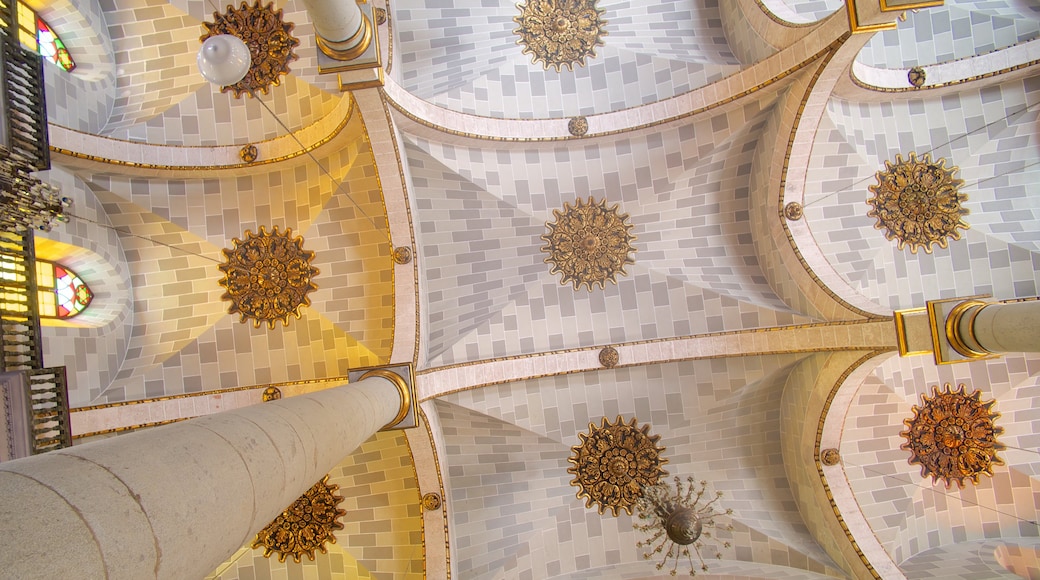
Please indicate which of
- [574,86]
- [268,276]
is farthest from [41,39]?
[574,86]

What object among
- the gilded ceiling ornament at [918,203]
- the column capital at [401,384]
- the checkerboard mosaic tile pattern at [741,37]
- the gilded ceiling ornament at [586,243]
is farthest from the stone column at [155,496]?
the gilded ceiling ornament at [918,203]

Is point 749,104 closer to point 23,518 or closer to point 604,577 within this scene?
point 604,577

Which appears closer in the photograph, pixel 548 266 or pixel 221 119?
pixel 221 119

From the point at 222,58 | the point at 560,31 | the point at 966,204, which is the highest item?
the point at 560,31

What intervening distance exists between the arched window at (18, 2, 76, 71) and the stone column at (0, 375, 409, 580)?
7.61 m

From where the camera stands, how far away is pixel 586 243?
955 centimetres

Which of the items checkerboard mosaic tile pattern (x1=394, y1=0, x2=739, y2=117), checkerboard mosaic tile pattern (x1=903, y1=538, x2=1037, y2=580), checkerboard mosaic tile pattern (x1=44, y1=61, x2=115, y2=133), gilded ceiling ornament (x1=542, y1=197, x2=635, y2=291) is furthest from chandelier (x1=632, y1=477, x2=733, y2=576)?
checkerboard mosaic tile pattern (x1=44, y1=61, x2=115, y2=133)

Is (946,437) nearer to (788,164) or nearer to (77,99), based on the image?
(788,164)

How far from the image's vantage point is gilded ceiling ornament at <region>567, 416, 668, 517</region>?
9.42 meters

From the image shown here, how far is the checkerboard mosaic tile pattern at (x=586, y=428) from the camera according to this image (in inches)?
360

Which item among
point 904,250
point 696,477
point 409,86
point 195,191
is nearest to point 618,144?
point 409,86

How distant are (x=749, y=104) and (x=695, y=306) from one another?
117 inches

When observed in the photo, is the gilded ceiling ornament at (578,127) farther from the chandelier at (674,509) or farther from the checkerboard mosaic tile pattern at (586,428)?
the chandelier at (674,509)

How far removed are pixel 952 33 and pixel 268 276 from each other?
10.7 meters
